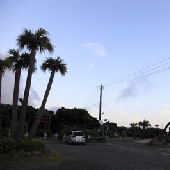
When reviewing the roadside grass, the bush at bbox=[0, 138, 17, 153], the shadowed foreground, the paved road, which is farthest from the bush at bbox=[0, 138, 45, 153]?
the paved road

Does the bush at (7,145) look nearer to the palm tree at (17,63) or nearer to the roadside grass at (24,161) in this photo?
the roadside grass at (24,161)

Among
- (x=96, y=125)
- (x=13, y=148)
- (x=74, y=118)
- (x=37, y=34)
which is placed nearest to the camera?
(x=13, y=148)

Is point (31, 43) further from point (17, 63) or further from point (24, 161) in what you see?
point (24, 161)

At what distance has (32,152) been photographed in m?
13.8

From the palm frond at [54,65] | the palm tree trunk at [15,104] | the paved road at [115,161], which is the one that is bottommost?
the paved road at [115,161]

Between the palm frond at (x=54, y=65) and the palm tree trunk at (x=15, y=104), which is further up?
the palm frond at (x=54, y=65)

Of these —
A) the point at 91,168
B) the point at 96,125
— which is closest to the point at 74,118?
the point at 96,125

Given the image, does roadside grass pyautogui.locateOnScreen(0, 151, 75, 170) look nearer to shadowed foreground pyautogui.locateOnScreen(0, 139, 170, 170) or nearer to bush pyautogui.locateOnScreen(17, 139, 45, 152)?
shadowed foreground pyautogui.locateOnScreen(0, 139, 170, 170)

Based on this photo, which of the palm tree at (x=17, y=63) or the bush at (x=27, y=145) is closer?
the bush at (x=27, y=145)

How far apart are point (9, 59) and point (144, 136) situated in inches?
1941

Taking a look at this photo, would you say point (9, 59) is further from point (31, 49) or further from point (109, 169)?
point (109, 169)

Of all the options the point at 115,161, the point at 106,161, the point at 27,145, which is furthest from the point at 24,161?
the point at 115,161

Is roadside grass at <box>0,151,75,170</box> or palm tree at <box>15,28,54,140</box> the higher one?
palm tree at <box>15,28,54,140</box>

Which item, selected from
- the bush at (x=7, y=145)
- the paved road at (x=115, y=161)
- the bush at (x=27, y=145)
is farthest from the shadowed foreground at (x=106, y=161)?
the bush at (x=7, y=145)
